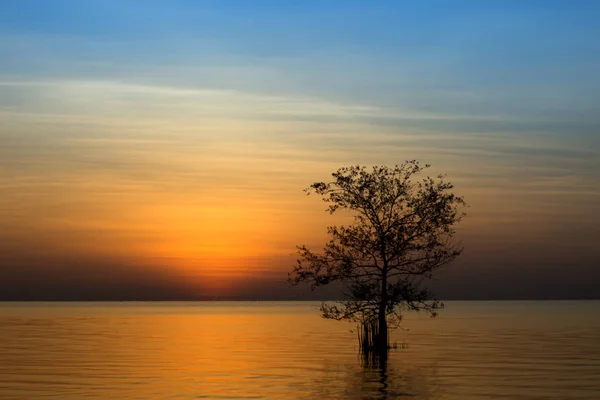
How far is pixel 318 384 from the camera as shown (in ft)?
139

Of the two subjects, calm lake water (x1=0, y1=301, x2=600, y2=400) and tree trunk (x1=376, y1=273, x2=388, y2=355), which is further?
tree trunk (x1=376, y1=273, x2=388, y2=355)

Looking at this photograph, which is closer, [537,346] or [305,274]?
[305,274]

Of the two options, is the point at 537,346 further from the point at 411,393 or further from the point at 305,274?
the point at 411,393

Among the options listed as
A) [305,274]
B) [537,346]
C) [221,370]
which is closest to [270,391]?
[221,370]

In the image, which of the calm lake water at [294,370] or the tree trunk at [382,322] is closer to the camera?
the calm lake water at [294,370]

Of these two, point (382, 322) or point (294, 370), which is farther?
point (382, 322)

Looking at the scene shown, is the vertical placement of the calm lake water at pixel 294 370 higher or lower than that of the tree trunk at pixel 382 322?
lower

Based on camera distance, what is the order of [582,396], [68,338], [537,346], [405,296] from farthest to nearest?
[68,338], [537,346], [405,296], [582,396]

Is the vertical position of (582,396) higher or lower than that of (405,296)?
lower

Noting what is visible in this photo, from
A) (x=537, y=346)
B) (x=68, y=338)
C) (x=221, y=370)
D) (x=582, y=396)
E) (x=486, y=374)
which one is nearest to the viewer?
(x=582, y=396)

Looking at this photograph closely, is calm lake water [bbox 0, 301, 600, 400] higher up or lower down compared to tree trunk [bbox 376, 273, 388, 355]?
lower down

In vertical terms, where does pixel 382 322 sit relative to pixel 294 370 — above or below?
above

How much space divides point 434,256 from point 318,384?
1731 cm

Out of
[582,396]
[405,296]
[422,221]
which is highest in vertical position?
[422,221]
